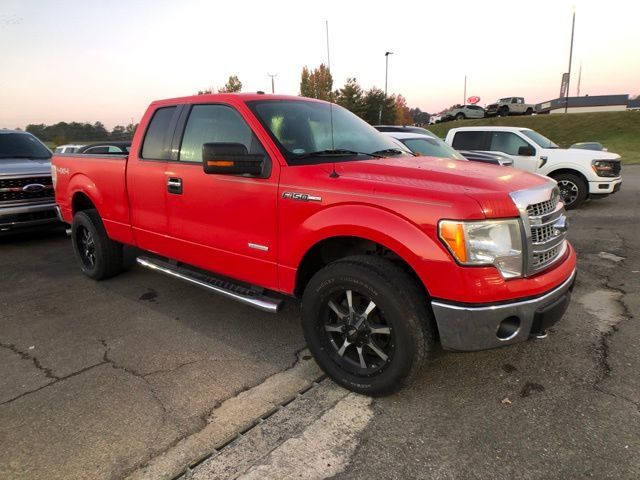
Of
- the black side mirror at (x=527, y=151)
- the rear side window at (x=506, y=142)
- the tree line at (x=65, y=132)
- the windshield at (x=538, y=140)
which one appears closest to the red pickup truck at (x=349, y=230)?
the black side mirror at (x=527, y=151)

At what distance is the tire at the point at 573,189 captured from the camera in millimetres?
9773

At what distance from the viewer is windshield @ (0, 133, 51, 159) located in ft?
25.6

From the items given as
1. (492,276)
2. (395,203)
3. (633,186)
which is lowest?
(633,186)

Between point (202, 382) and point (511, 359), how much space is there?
Answer: 86.2 inches

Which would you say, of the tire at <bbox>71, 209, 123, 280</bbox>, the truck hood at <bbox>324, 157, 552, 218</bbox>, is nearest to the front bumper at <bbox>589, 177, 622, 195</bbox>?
the truck hood at <bbox>324, 157, 552, 218</bbox>

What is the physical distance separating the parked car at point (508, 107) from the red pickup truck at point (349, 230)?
46.3 meters

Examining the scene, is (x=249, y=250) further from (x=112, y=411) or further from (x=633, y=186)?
(x=633, y=186)

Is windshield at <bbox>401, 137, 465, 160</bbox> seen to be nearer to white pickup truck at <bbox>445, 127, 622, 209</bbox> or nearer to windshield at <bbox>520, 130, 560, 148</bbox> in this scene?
white pickup truck at <bbox>445, 127, 622, 209</bbox>

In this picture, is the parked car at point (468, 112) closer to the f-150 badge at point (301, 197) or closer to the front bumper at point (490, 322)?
the f-150 badge at point (301, 197)

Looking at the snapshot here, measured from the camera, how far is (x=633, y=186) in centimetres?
1254

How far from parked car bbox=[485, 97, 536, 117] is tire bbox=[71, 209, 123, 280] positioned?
4662 cm

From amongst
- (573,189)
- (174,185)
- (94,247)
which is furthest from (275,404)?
(573,189)

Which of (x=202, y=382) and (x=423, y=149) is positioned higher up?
(x=423, y=149)

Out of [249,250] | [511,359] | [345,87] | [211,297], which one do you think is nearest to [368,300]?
[249,250]
